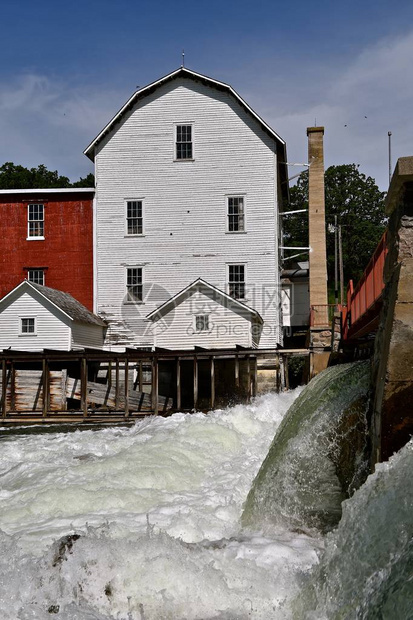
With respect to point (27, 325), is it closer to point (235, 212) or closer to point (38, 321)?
point (38, 321)

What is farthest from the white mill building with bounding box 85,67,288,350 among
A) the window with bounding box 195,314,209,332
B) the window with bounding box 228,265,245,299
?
the window with bounding box 195,314,209,332

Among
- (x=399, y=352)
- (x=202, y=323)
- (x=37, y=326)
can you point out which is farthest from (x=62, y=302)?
(x=399, y=352)

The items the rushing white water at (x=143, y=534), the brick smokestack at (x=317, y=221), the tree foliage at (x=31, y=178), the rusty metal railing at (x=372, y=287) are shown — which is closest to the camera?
the rushing white water at (x=143, y=534)

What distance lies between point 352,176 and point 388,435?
63756 millimetres

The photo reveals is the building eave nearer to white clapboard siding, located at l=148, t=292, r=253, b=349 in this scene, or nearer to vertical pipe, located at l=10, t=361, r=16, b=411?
white clapboard siding, located at l=148, t=292, r=253, b=349

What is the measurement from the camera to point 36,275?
30172 millimetres

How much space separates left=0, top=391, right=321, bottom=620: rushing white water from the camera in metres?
4.41

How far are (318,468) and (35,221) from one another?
85.2 feet

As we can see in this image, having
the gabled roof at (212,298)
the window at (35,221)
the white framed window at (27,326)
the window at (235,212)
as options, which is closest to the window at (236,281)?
the gabled roof at (212,298)

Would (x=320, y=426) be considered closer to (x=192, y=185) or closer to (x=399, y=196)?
(x=399, y=196)

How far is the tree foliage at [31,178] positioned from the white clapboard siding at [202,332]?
40117 mm

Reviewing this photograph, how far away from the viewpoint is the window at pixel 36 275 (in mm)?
30094

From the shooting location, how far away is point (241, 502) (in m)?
7.96

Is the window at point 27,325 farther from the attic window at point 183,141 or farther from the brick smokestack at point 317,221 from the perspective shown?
the brick smokestack at point 317,221
